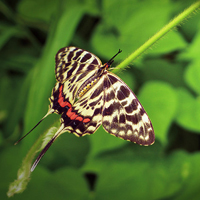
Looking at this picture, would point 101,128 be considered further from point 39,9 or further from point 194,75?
point 39,9

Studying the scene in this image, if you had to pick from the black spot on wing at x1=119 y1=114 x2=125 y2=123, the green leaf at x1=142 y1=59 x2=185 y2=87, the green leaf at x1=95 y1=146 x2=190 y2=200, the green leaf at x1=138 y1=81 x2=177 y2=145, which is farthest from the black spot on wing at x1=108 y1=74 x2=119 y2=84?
the green leaf at x1=142 y1=59 x2=185 y2=87

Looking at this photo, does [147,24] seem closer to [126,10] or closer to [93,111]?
[126,10]

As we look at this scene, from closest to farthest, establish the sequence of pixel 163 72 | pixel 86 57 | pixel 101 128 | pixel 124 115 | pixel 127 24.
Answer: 1. pixel 124 115
2. pixel 86 57
3. pixel 101 128
4. pixel 127 24
5. pixel 163 72

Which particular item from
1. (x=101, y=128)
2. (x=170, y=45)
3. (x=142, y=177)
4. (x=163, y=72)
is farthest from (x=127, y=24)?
(x=142, y=177)

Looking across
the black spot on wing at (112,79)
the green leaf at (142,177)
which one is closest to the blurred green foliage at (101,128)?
the green leaf at (142,177)

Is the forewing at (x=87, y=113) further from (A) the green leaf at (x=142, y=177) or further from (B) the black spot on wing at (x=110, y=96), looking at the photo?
(A) the green leaf at (x=142, y=177)

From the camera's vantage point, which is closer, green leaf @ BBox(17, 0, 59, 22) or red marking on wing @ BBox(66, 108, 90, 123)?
red marking on wing @ BBox(66, 108, 90, 123)

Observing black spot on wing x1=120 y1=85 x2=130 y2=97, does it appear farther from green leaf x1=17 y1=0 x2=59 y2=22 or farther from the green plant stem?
green leaf x1=17 y1=0 x2=59 y2=22
